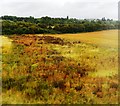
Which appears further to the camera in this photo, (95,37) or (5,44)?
(95,37)

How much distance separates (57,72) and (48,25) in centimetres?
→ 1048

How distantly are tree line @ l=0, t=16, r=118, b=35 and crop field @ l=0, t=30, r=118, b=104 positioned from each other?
6.78 ft

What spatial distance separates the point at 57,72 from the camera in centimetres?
1423

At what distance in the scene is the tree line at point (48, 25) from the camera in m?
22.6

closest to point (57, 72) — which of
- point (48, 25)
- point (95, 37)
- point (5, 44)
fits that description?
point (5, 44)

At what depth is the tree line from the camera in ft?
74.1

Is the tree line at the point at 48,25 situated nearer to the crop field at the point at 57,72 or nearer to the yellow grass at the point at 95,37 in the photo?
the yellow grass at the point at 95,37

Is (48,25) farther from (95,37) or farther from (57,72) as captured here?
(57,72)

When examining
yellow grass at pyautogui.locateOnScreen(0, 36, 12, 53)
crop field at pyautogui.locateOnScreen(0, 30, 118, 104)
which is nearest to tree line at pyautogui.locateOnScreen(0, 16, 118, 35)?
yellow grass at pyautogui.locateOnScreen(0, 36, 12, 53)

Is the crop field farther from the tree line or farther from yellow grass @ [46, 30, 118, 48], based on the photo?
the tree line

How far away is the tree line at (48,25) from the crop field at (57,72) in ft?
6.78

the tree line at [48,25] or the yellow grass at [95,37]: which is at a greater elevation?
the tree line at [48,25]

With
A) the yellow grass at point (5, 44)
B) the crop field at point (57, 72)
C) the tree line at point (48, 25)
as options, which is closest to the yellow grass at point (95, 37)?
the crop field at point (57, 72)

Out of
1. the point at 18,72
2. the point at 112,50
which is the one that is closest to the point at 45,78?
the point at 18,72
